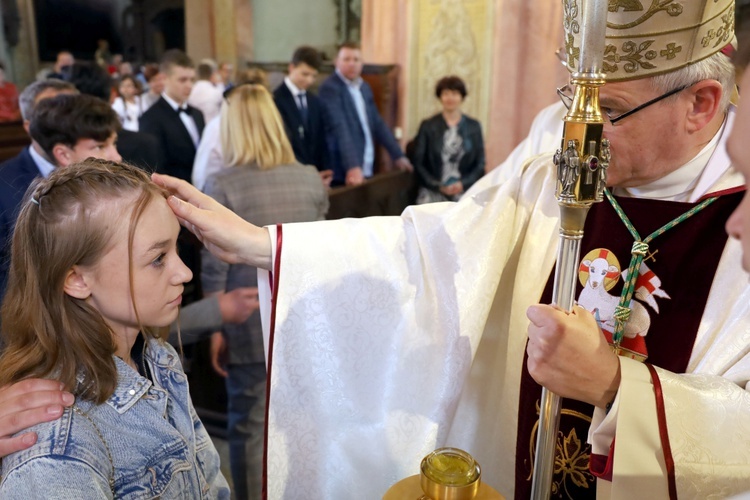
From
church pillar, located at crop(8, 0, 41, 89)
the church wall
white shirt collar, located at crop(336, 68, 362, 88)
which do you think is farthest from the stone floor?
church pillar, located at crop(8, 0, 41, 89)

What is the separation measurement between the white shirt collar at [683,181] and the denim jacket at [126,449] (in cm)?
115

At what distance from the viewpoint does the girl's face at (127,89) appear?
751cm

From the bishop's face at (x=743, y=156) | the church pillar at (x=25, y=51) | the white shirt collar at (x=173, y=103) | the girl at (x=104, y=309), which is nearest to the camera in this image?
the bishop's face at (x=743, y=156)

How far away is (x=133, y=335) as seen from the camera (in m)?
1.44

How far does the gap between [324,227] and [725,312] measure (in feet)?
3.09

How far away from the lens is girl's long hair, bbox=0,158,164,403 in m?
1.29

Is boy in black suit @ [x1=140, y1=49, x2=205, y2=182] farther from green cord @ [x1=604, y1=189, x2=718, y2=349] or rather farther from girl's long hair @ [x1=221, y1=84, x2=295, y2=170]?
green cord @ [x1=604, y1=189, x2=718, y2=349]

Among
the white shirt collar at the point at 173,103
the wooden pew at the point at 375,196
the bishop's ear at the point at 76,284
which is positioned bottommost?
the wooden pew at the point at 375,196

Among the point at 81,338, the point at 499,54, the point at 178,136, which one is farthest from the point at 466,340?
the point at 499,54

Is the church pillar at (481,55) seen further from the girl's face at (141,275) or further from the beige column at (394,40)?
the girl's face at (141,275)

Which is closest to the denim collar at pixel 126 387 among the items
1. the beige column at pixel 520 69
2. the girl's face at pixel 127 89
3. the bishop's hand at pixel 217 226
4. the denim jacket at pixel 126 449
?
the denim jacket at pixel 126 449

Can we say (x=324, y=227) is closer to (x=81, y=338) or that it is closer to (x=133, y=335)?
(x=133, y=335)

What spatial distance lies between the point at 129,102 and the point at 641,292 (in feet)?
22.9

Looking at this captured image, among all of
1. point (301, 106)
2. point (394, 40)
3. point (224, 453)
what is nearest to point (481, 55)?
point (394, 40)
